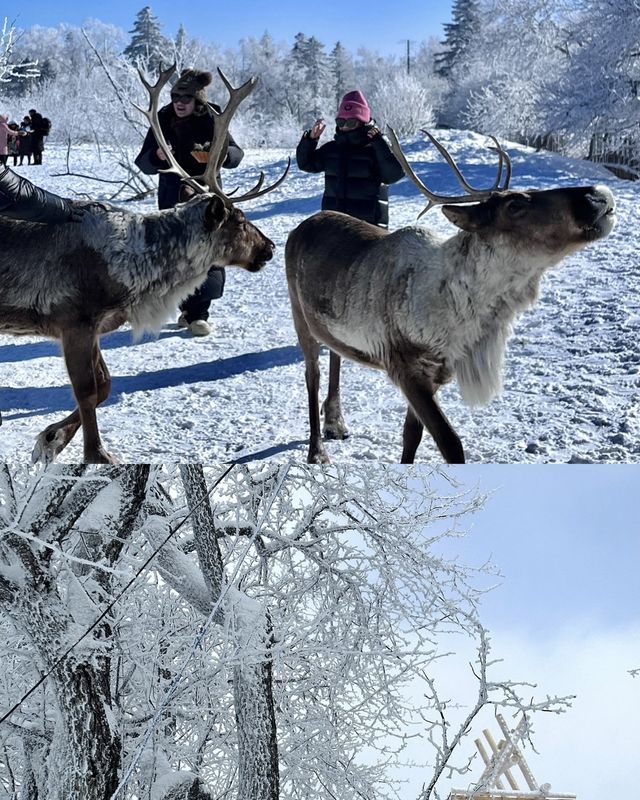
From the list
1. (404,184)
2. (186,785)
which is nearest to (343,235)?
(404,184)

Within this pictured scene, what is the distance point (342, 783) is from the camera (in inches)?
127

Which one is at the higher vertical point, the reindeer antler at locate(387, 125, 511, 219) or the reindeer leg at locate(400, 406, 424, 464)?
the reindeer antler at locate(387, 125, 511, 219)

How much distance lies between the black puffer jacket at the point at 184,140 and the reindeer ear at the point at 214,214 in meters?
0.11

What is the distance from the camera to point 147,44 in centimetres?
123

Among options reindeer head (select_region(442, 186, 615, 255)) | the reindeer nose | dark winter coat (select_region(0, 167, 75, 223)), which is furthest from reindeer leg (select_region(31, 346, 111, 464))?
the reindeer nose

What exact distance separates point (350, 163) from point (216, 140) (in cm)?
20

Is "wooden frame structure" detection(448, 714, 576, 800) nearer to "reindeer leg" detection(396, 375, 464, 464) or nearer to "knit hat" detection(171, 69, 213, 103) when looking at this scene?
"reindeer leg" detection(396, 375, 464, 464)

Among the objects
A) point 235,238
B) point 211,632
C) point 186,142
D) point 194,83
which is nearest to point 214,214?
point 235,238

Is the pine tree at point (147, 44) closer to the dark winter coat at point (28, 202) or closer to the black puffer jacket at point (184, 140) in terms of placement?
the black puffer jacket at point (184, 140)

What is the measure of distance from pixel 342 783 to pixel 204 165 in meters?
2.56

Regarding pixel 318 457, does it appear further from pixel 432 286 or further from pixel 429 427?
pixel 432 286

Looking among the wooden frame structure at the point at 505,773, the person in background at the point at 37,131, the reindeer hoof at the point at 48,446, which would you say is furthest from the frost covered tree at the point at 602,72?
the wooden frame structure at the point at 505,773

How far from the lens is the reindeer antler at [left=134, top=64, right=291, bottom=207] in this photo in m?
1.18

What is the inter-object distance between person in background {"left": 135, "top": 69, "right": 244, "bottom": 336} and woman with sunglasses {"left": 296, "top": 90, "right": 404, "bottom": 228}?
4.4 inches
